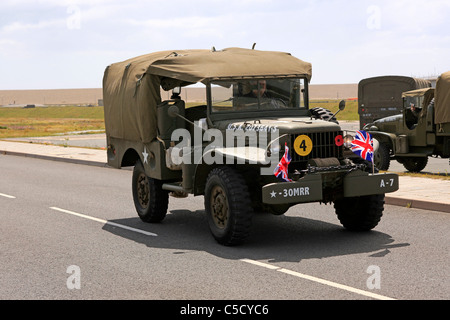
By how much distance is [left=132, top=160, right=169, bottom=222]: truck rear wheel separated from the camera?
10672 millimetres

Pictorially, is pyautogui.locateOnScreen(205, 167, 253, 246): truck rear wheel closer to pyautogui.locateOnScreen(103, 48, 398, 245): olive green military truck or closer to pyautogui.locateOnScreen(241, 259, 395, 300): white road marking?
pyautogui.locateOnScreen(103, 48, 398, 245): olive green military truck

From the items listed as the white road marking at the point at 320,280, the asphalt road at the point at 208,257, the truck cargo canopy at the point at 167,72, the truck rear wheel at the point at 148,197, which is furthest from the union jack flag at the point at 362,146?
the truck rear wheel at the point at 148,197

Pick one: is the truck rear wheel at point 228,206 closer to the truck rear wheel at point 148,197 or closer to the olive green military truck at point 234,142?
the olive green military truck at point 234,142

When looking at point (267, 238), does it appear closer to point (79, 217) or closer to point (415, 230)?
point (415, 230)

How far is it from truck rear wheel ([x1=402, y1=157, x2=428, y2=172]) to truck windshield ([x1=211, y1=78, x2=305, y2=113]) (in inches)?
342

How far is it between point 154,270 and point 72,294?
45.8 inches

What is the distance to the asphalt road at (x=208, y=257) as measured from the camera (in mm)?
6652

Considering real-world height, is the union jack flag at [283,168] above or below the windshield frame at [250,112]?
below

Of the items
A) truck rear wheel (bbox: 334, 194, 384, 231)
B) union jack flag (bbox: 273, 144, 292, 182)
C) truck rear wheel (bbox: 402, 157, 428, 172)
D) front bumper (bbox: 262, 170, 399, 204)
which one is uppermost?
union jack flag (bbox: 273, 144, 292, 182)

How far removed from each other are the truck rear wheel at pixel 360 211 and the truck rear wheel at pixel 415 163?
8928 millimetres

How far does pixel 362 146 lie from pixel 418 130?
8872 millimetres

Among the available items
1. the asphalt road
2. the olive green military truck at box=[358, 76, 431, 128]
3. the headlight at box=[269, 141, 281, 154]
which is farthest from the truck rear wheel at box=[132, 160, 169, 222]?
the olive green military truck at box=[358, 76, 431, 128]

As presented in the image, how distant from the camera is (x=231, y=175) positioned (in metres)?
8.60

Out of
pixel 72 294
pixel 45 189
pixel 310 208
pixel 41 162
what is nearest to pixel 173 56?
pixel 310 208
